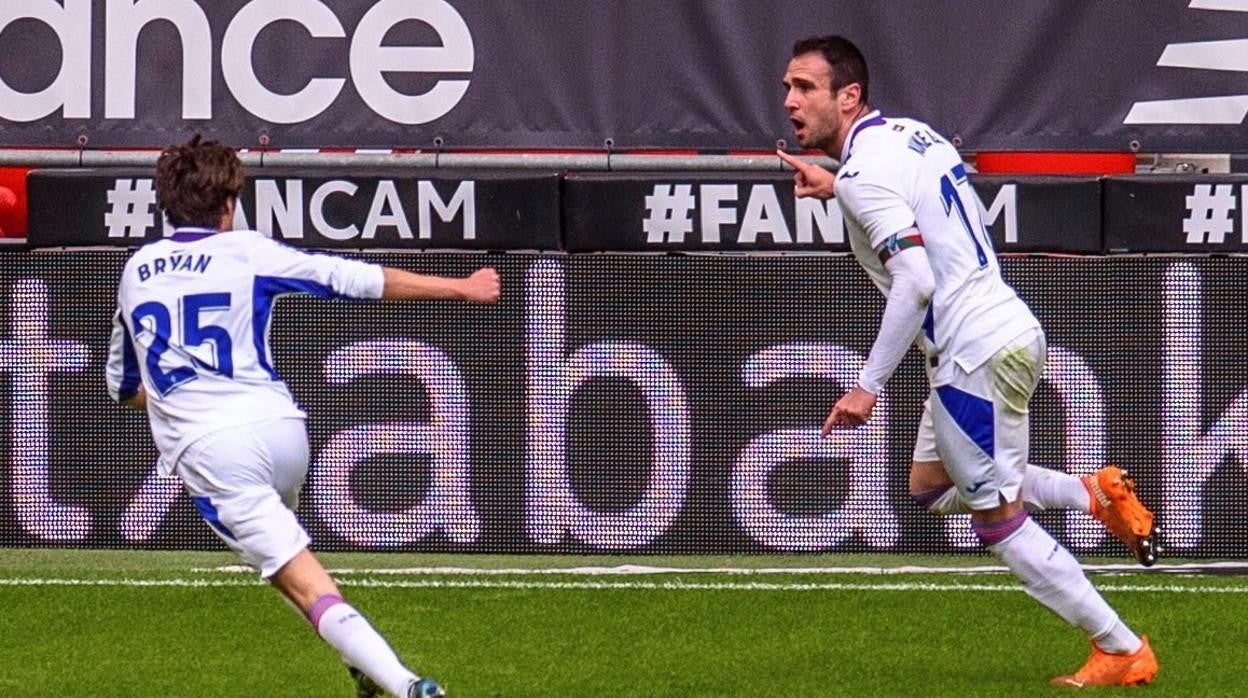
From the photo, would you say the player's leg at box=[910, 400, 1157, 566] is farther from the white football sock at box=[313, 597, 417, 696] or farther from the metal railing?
the metal railing

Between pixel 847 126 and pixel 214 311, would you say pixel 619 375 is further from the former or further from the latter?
pixel 214 311

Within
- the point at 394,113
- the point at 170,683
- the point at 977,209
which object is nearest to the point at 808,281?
the point at 394,113

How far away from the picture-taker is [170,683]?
298 inches

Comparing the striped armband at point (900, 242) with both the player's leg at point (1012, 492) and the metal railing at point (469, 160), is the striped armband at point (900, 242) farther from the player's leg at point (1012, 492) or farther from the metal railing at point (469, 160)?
the metal railing at point (469, 160)

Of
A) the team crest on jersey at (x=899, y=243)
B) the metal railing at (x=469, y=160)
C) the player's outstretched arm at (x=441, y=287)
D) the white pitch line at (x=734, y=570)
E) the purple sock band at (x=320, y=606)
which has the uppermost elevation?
the metal railing at (x=469, y=160)

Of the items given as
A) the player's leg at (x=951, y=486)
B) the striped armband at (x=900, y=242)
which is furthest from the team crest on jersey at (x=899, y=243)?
the player's leg at (x=951, y=486)

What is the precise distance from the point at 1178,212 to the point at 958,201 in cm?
289

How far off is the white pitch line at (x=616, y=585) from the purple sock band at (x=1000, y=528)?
2265 millimetres

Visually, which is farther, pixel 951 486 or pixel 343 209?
pixel 343 209

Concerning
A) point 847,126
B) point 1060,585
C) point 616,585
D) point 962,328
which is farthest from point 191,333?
point 616,585

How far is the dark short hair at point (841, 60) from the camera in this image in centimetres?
734

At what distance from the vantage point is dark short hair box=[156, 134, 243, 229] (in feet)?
21.2

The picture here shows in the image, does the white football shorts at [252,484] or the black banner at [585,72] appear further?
the black banner at [585,72]

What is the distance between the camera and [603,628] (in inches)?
340
